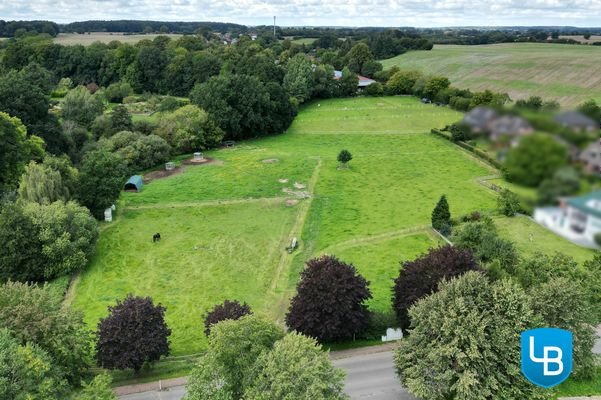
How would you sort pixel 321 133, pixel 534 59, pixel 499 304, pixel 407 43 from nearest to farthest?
pixel 499 304 → pixel 534 59 → pixel 321 133 → pixel 407 43

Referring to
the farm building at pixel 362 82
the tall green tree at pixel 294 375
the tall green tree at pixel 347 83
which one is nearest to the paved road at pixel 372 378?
the tall green tree at pixel 294 375

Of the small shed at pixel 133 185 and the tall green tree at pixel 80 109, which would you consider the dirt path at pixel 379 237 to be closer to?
the small shed at pixel 133 185

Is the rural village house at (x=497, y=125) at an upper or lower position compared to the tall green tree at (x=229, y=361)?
upper

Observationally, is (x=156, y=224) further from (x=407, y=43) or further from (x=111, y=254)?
(x=407, y=43)

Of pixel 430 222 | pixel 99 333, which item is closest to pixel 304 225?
pixel 430 222

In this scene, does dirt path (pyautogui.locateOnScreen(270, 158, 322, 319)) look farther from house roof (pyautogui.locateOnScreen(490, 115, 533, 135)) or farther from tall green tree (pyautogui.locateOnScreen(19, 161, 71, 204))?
house roof (pyautogui.locateOnScreen(490, 115, 533, 135))

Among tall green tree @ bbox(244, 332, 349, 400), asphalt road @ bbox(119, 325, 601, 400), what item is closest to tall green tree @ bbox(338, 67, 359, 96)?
asphalt road @ bbox(119, 325, 601, 400)
